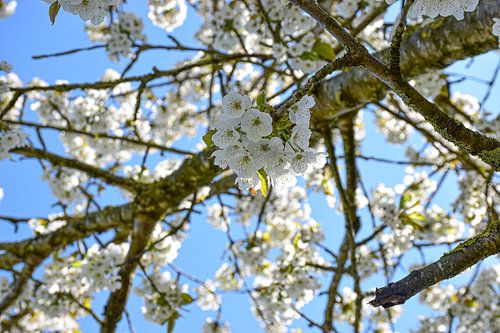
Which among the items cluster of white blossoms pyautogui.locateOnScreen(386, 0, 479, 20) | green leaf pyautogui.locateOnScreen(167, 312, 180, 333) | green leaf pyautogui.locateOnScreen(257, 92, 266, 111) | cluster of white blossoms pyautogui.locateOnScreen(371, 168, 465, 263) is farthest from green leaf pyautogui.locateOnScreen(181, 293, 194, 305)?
cluster of white blossoms pyautogui.locateOnScreen(386, 0, 479, 20)

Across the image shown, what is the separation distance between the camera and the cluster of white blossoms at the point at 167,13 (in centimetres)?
373

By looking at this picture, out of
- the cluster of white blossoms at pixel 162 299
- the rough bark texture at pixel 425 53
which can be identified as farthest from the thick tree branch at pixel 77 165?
the rough bark texture at pixel 425 53

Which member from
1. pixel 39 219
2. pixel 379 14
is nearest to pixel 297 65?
pixel 379 14

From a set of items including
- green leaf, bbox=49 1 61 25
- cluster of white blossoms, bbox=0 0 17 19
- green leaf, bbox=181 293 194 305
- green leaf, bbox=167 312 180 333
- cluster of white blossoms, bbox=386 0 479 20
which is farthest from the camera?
cluster of white blossoms, bbox=0 0 17 19

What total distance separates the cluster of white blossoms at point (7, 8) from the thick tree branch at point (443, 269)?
458cm

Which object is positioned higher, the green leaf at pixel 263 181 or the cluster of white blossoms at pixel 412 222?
the cluster of white blossoms at pixel 412 222

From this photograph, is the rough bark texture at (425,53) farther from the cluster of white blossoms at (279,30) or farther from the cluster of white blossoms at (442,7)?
the cluster of white blossoms at (442,7)

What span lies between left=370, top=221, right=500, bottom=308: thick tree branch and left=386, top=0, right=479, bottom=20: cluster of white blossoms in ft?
1.43

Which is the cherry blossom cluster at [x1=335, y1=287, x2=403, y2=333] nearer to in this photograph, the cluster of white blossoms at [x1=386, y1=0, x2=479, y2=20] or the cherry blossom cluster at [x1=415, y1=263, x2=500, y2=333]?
the cherry blossom cluster at [x1=415, y1=263, x2=500, y2=333]

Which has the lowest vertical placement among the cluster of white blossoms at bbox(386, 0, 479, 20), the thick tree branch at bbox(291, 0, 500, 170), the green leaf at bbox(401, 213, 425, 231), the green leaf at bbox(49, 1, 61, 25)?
the thick tree branch at bbox(291, 0, 500, 170)

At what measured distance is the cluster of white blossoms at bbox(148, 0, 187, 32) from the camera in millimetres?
3732

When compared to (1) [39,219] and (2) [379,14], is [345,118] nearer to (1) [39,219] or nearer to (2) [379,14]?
(2) [379,14]

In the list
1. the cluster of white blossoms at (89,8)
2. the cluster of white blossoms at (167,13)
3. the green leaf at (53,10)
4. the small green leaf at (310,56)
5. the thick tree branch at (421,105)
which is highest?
the cluster of white blossoms at (167,13)

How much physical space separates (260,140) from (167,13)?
10.1ft
